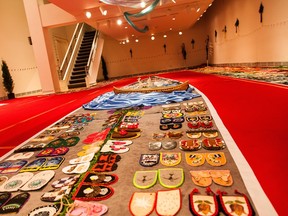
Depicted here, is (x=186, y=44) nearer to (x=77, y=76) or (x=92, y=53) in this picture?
(x=92, y=53)

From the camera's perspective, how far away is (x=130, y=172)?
58.6 inches

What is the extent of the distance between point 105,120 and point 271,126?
1990 mm

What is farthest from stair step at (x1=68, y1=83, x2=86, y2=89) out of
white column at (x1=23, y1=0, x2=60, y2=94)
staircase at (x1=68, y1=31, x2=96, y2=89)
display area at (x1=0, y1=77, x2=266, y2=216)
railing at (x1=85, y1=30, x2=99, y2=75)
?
display area at (x1=0, y1=77, x2=266, y2=216)

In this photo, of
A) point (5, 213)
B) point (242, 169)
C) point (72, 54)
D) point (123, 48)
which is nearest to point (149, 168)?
point (242, 169)

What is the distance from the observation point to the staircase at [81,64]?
34.2 ft

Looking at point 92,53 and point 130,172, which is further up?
point 92,53

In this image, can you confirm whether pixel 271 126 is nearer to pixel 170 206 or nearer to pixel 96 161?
pixel 170 206

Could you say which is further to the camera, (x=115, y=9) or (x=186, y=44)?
(x=186, y=44)

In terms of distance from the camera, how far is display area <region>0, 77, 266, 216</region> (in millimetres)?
1129

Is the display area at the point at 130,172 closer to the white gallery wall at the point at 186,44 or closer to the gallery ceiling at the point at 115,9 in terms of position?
the gallery ceiling at the point at 115,9

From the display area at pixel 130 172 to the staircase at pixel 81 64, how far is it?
27.0ft

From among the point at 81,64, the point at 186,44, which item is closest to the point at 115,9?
the point at 81,64

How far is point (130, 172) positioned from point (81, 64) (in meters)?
10.7

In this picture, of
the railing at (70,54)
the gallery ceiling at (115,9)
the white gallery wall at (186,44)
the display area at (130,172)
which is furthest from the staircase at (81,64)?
the display area at (130,172)
